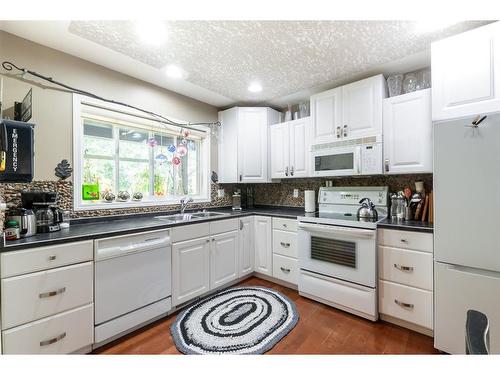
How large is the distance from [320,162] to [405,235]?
1.13 meters

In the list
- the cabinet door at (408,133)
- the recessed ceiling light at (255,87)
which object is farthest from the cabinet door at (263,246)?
the recessed ceiling light at (255,87)

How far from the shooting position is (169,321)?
203 cm

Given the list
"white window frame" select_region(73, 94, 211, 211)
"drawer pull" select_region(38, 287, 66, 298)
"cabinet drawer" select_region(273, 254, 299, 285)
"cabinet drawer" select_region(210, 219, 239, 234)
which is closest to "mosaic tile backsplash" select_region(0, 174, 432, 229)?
"white window frame" select_region(73, 94, 211, 211)

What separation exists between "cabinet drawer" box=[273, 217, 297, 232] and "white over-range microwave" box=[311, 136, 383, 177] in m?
0.63

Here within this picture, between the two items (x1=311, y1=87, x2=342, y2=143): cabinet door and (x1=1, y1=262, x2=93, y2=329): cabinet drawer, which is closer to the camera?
(x1=1, y1=262, x2=93, y2=329): cabinet drawer

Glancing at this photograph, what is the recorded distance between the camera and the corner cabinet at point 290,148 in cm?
284

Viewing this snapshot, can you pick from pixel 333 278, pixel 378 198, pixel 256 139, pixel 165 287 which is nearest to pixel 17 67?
pixel 165 287

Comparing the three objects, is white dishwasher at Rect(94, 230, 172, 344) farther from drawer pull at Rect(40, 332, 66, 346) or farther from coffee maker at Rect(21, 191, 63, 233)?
coffee maker at Rect(21, 191, 63, 233)

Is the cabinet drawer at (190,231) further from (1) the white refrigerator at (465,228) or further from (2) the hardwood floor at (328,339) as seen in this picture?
(1) the white refrigerator at (465,228)

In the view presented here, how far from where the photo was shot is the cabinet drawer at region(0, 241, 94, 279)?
1.30 metres

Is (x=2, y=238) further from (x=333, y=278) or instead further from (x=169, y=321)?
(x=333, y=278)

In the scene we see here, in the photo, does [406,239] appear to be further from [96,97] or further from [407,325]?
[96,97]

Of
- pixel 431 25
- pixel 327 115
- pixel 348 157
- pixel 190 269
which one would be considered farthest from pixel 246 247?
pixel 431 25
